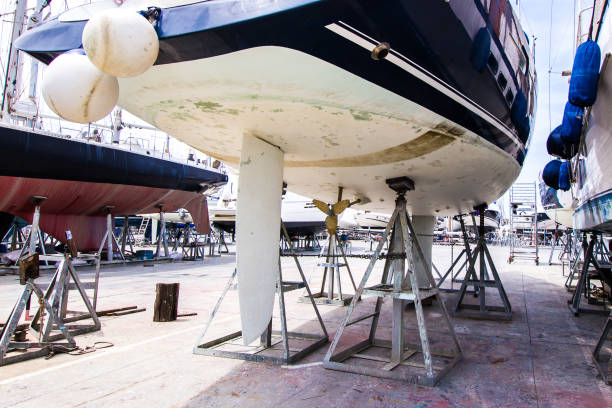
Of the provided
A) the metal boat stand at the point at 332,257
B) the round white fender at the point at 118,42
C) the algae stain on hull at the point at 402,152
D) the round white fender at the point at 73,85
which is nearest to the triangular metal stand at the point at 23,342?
the round white fender at the point at 73,85

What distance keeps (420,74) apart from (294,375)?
101 inches

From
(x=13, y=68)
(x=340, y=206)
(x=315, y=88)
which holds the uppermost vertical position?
(x=13, y=68)

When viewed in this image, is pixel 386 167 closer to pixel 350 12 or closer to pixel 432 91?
pixel 432 91

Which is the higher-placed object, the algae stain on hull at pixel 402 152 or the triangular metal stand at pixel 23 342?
the algae stain on hull at pixel 402 152

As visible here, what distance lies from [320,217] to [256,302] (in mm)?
16939

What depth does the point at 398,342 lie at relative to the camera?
12.0 ft

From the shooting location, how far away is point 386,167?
3861mm

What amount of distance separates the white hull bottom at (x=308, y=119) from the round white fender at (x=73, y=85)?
47 centimetres

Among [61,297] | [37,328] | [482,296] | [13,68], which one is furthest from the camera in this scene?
[13,68]

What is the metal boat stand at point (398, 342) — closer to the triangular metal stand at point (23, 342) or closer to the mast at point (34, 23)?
the triangular metal stand at point (23, 342)

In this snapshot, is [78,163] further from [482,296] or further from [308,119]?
[482,296]

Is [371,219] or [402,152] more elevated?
[371,219]

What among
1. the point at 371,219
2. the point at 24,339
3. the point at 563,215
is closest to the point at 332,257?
the point at 24,339

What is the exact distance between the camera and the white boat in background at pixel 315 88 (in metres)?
2.25
